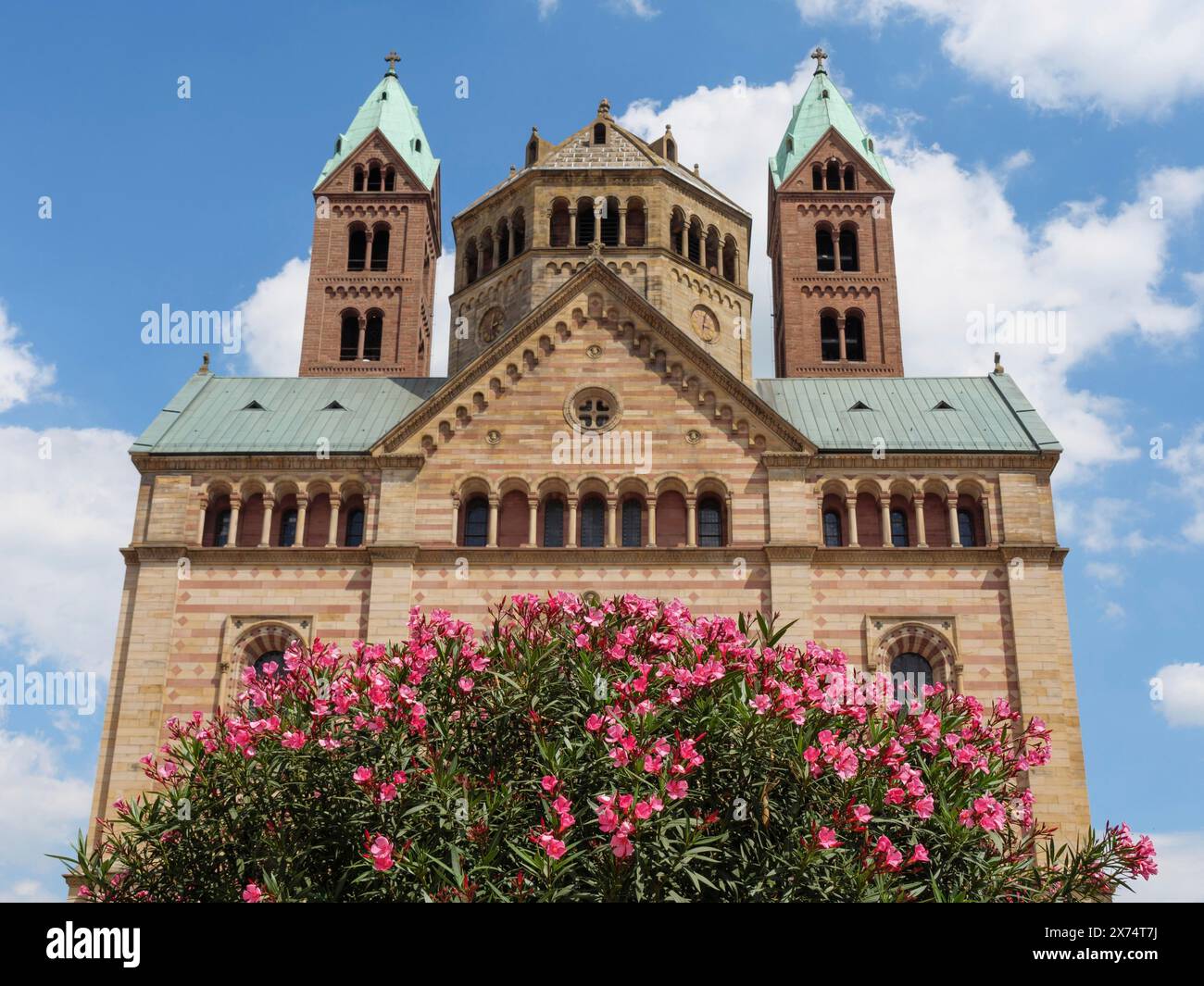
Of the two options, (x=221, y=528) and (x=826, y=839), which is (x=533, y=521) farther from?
(x=826, y=839)

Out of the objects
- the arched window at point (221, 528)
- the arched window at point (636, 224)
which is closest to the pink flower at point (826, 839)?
the arched window at point (221, 528)

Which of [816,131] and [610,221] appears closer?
[610,221]

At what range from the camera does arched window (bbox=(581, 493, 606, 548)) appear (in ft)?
129

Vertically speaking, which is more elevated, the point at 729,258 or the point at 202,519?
the point at 729,258

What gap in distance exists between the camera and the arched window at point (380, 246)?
62312 millimetres

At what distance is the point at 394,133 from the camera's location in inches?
2552

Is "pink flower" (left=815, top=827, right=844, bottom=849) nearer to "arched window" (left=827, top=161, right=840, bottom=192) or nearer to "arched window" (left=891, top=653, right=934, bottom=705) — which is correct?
"arched window" (left=891, top=653, right=934, bottom=705)

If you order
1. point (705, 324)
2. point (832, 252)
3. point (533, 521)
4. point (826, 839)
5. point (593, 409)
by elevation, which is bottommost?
point (826, 839)

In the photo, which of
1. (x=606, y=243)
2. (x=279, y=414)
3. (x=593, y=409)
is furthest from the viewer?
(x=606, y=243)

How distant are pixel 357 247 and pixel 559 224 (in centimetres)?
1699

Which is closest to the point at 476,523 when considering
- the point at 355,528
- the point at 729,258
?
the point at 355,528

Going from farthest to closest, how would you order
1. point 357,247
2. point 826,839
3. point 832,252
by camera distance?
point 357,247 < point 832,252 < point 826,839

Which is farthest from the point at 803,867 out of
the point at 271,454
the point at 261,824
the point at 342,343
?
the point at 342,343

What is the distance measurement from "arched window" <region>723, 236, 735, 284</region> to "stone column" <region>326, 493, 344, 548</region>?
66.6ft
